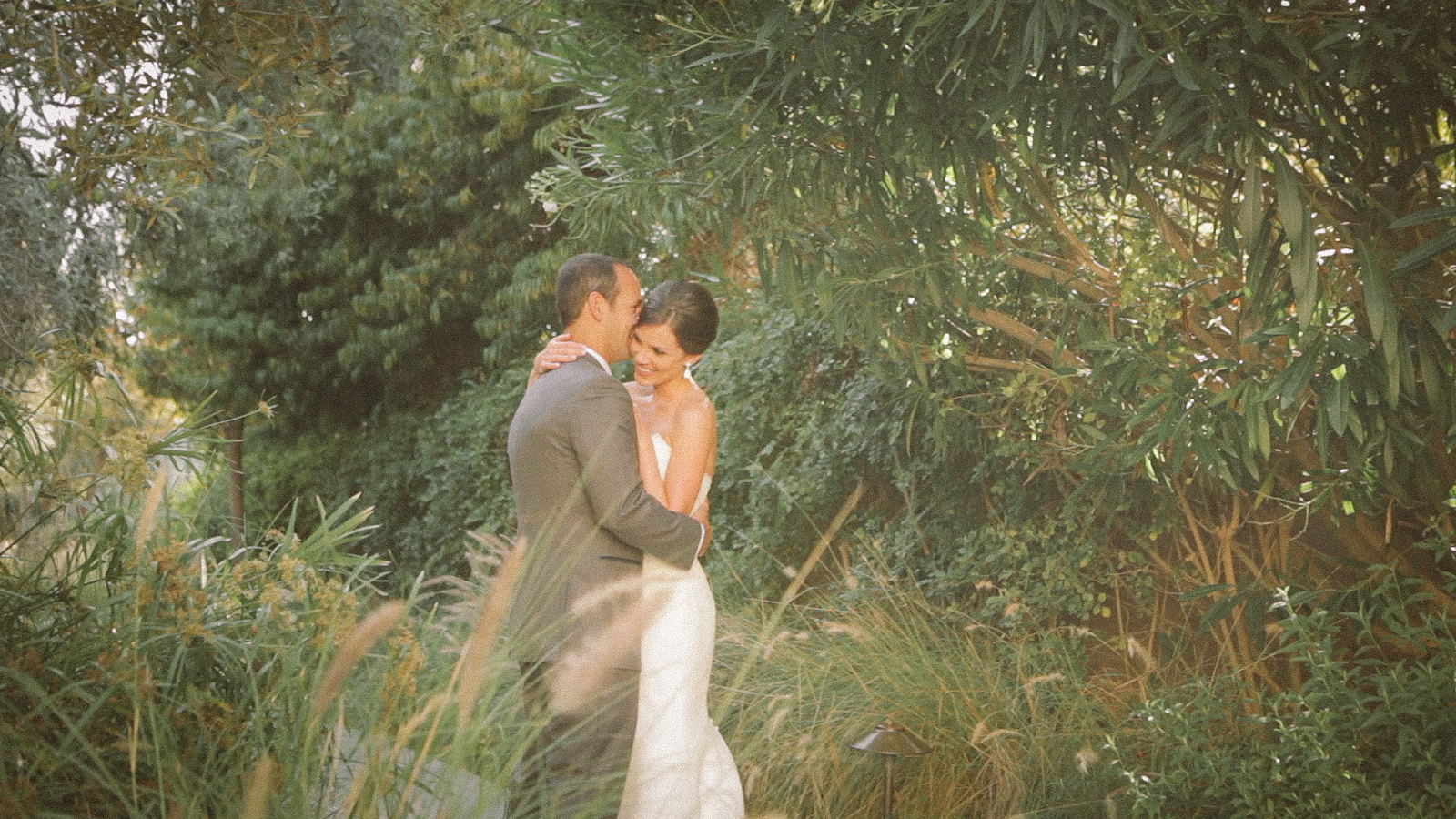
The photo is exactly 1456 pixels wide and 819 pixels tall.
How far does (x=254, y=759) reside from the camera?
2764 mm

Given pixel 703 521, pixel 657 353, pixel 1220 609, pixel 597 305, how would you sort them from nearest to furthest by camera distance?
pixel 597 305 → pixel 657 353 → pixel 703 521 → pixel 1220 609

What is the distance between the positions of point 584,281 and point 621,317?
0.16m

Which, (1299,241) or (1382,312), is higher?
(1299,241)

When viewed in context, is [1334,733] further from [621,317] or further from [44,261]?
[44,261]

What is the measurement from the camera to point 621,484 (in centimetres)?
373

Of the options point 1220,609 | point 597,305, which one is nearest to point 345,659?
point 597,305

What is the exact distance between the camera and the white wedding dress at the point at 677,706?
386 centimetres

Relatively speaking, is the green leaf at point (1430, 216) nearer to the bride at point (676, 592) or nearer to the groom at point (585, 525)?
the bride at point (676, 592)

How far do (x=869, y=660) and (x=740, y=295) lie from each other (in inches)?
80.2

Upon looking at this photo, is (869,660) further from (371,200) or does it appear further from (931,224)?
(371,200)

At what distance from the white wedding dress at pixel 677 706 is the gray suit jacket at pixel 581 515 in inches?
4.7

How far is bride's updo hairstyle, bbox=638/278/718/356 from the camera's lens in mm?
4020

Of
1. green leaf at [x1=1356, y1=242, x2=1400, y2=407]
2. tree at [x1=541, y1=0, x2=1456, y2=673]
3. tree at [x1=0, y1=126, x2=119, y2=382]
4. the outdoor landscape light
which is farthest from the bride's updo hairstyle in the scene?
tree at [x1=0, y1=126, x2=119, y2=382]

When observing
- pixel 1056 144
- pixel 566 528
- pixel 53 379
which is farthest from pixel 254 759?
pixel 1056 144
